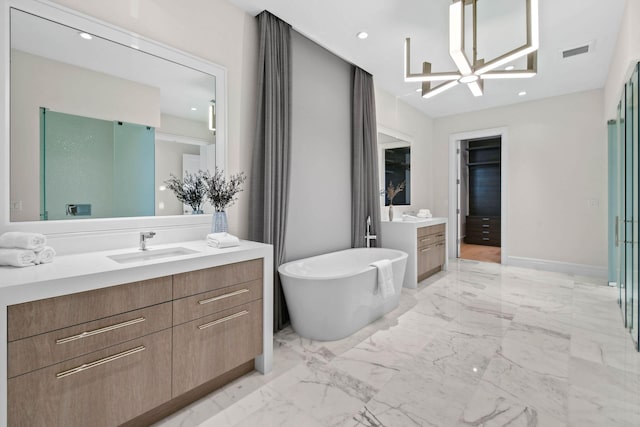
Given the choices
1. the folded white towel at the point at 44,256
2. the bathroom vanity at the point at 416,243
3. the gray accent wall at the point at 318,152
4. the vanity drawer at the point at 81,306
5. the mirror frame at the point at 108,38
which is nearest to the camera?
the vanity drawer at the point at 81,306

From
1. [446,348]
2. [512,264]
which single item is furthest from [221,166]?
[512,264]

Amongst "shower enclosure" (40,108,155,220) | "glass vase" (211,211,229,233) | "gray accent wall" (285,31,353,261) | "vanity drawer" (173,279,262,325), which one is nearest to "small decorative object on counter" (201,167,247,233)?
"glass vase" (211,211,229,233)

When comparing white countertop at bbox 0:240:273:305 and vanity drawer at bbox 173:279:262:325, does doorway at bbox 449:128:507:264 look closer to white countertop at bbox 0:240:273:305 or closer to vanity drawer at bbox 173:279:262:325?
vanity drawer at bbox 173:279:262:325

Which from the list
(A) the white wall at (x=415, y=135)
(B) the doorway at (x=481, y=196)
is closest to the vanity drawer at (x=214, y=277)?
(A) the white wall at (x=415, y=135)

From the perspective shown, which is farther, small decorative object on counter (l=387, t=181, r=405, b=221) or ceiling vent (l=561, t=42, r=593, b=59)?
small decorative object on counter (l=387, t=181, r=405, b=221)

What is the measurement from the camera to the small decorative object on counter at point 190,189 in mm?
2152

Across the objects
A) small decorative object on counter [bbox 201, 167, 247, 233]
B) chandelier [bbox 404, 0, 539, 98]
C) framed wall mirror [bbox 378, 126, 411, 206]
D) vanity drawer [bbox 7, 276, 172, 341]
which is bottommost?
vanity drawer [bbox 7, 276, 172, 341]

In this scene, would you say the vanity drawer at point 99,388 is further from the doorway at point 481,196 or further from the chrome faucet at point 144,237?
the doorway at point 481,196

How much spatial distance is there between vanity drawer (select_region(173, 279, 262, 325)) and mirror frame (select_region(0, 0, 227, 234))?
0.73 meters

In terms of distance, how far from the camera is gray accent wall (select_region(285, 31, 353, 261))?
301 centimetres

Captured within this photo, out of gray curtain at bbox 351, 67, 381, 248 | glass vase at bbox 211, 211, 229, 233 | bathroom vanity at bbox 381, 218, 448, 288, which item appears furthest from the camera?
bathroom vanity at bbox 381, 218, 448, 288

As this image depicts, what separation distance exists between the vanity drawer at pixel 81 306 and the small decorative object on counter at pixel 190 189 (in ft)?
2.81

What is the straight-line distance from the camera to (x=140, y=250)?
1.85 metres

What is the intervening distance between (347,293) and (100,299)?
1665 mm
